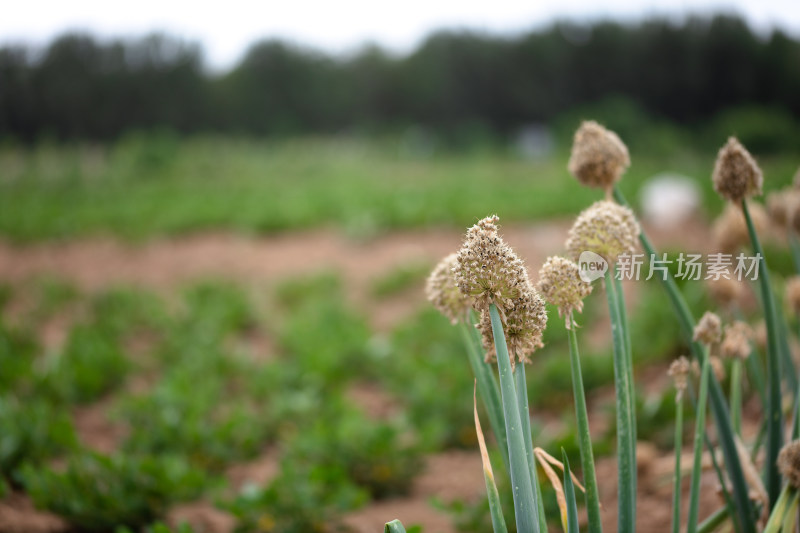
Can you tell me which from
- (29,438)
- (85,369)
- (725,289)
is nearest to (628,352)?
(725,289)

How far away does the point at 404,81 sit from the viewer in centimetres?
1897

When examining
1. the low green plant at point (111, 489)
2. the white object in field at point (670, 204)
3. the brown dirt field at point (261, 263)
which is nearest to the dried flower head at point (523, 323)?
the low green plant at point (111, 489)

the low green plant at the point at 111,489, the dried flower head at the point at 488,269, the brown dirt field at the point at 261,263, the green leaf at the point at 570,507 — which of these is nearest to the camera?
the dried flower head at the point at 488,269

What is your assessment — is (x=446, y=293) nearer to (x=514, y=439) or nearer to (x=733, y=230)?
(x=514, y=439)

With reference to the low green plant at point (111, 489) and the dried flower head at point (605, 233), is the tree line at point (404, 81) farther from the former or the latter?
the low green plant at point (111, 489)

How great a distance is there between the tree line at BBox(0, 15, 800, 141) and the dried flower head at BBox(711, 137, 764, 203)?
8820 mm

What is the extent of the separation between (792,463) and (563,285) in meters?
0.50

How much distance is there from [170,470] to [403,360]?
5.36 ft

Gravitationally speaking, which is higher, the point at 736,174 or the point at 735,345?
the point at 736,174

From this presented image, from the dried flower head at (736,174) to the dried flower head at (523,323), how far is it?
51 centimetres

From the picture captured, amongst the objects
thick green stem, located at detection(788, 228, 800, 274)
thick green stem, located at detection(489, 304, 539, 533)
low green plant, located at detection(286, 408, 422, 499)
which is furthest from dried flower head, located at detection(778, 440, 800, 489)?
A: low green plant, located at detection(286, 408, 422, 499)

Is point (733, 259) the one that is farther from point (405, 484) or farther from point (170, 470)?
point (170, 470)

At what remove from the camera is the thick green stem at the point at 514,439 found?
2.54ft

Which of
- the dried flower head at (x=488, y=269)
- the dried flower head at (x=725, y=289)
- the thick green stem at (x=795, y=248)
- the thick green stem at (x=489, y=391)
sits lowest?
the thick green stem at (x=489, y=391)
